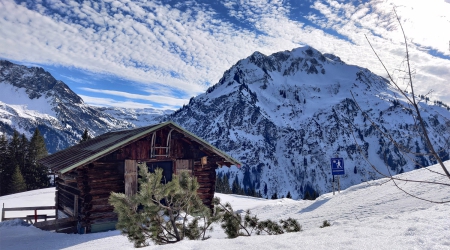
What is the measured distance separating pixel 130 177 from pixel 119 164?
31.8 inches

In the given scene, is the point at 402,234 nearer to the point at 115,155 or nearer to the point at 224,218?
the point at 224,218

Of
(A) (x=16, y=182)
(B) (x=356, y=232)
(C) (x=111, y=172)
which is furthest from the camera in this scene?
(A) (x=16, y=182)

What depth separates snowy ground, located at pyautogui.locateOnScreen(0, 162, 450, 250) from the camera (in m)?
5.45

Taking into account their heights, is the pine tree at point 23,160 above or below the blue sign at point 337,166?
above

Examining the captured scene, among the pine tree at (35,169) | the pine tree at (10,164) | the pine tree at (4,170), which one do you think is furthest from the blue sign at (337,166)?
the pine tree at (35,169)

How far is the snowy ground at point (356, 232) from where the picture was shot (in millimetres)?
5448

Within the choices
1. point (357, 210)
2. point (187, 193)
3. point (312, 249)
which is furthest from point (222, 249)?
point (357, 210)

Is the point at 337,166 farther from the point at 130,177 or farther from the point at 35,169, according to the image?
the point at 35,169

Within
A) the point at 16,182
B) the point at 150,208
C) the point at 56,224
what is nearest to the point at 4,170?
the point at 16,182

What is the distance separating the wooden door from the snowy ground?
197 cm

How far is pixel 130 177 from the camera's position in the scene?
14.4 metres

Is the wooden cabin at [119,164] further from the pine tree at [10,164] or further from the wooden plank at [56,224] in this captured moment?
the pine tree at [10,164]

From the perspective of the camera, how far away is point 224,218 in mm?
7500

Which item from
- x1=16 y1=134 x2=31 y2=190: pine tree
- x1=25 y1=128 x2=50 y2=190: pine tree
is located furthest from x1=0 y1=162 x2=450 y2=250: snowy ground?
x1=16 y1=134 x2=31 y2=190: pine tree
